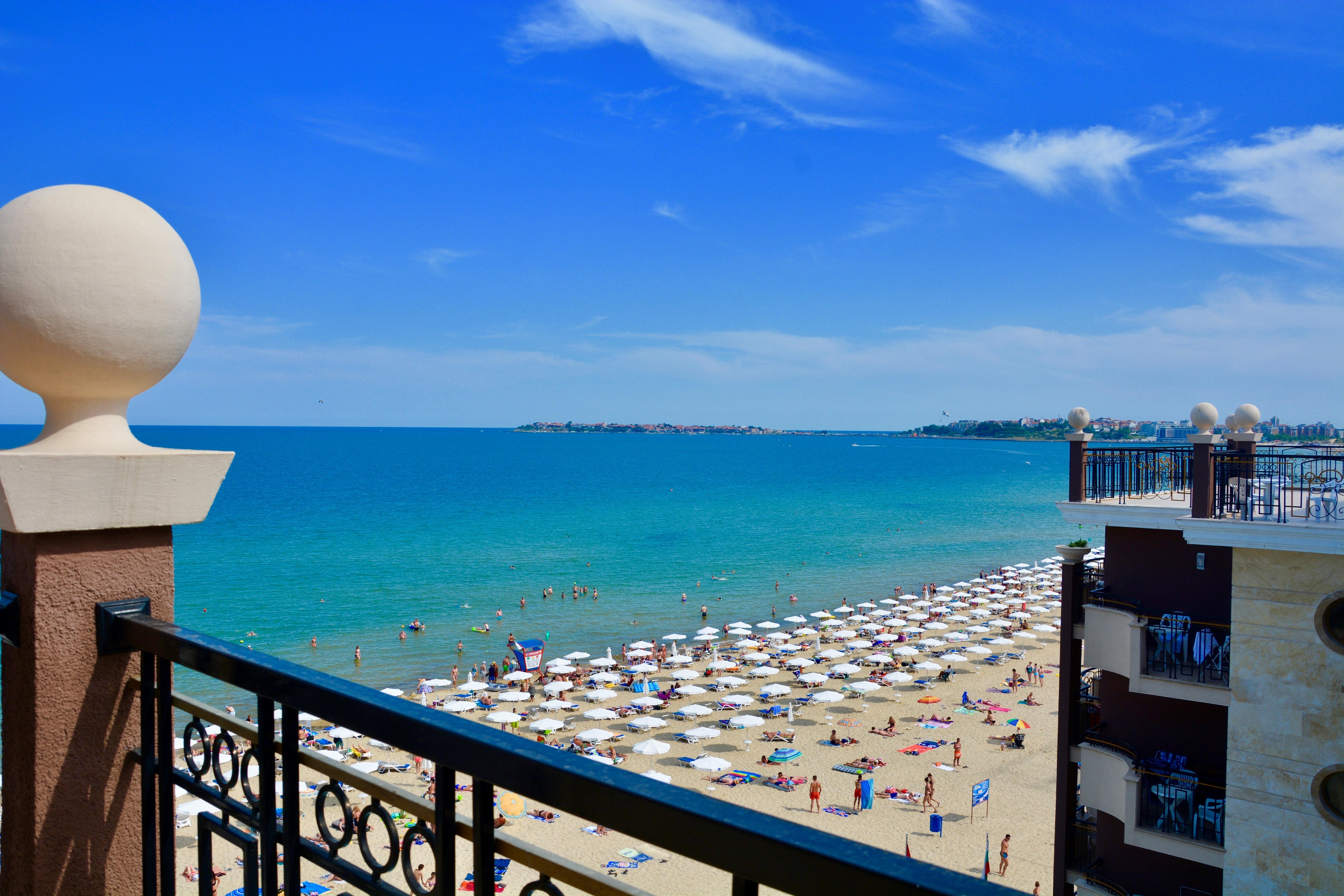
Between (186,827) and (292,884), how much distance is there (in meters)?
22.7

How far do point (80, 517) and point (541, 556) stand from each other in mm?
67724

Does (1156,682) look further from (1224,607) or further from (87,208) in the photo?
(87,208)

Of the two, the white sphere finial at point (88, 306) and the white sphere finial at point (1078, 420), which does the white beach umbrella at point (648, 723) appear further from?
the white sphere finial at point (88, 306)

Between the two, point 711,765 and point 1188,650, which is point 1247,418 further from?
point 711,765

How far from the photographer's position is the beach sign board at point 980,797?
72.2ft

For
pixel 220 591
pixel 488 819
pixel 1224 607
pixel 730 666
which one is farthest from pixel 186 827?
pixel 220 591

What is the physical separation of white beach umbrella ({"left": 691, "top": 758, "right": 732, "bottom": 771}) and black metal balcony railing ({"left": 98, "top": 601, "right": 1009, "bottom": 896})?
23.3 meters

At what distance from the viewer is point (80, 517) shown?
9.19 ft

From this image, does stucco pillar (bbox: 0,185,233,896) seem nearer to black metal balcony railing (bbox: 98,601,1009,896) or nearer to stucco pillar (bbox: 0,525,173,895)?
stucco pillar (bbox: 0,525,173,895)

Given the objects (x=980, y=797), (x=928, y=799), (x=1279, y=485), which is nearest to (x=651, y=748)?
(x=928, y=799)

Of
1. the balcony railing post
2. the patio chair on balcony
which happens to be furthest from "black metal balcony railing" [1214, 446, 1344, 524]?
the patio chair on balcony

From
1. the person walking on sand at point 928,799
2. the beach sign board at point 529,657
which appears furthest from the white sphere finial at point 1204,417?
the beach sign board at point 529,657

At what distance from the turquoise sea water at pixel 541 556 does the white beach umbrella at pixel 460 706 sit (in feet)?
18.0

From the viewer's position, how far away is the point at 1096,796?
12242 millimetres
